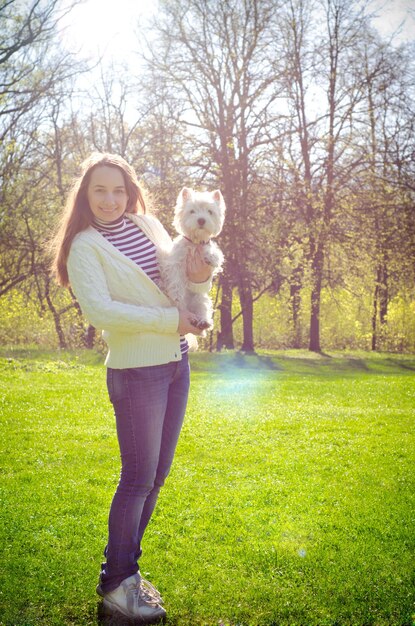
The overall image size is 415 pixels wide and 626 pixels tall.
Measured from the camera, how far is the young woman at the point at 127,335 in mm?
2428

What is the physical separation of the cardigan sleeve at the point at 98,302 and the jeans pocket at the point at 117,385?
21cm

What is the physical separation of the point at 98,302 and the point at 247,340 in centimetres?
1554

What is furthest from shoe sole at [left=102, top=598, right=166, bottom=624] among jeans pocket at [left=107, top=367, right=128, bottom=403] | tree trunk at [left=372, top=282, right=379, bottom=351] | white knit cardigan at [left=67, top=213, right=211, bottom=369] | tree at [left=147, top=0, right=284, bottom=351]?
tree trunk at [left=372, top=282, right=379, bottom=351]

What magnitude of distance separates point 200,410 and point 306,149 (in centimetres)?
1222

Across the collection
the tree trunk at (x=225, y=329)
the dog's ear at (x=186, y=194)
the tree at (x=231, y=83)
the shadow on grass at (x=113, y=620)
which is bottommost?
the shadow on grass at (x=113, y=620)

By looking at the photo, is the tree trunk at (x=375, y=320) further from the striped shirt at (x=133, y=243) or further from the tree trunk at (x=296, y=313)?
the striped shirt at (x=133, y=243)

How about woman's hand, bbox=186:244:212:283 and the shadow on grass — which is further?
woman's hand, bbox=186:244:212:283

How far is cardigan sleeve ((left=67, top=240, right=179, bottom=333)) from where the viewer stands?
2.37m

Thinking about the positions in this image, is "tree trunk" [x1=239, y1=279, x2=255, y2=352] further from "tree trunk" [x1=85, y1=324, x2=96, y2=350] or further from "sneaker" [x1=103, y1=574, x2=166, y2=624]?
"sneaker" [x1=103, y1=574, x2=166, y2=624]

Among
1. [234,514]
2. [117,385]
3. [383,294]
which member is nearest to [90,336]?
[383,294]

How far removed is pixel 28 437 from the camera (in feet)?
21.5

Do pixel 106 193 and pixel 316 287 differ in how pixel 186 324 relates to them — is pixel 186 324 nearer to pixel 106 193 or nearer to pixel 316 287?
pixel 106 193

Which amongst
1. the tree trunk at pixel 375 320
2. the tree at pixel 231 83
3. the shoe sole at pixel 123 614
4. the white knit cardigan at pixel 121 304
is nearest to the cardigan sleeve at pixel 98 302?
the white knit cardigan at pixel 121 304

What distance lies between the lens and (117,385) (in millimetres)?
2490
